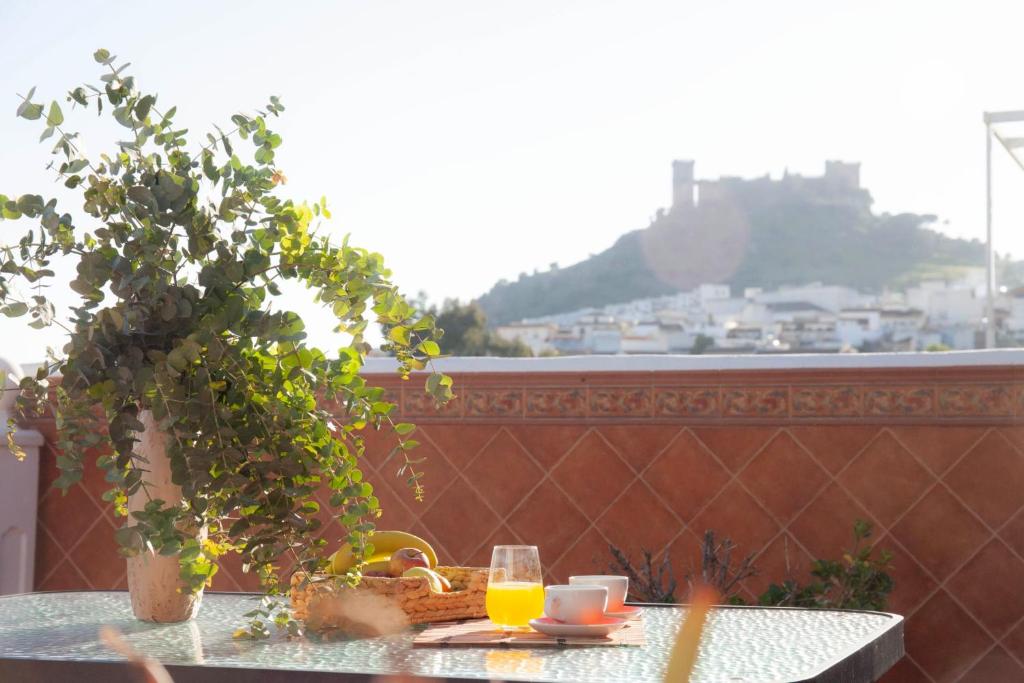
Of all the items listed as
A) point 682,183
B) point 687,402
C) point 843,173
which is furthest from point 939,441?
point 843,173

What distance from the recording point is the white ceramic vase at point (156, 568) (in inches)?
58.3

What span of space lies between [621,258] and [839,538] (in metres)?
41.1

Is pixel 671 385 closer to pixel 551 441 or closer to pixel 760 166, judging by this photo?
pixel 551 441

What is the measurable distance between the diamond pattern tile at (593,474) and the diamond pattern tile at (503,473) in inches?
2.7

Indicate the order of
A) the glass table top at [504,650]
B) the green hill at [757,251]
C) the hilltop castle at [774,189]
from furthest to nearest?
the hilltop castle at [774,189] < the green hill at [757,251] < the glass table top at [504,650]

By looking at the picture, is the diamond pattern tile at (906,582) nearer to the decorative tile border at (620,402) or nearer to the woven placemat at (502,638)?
the decorative tile border at (620,402)

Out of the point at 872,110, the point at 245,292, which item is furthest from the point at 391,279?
the point at 872,110

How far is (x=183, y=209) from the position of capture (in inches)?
55.3

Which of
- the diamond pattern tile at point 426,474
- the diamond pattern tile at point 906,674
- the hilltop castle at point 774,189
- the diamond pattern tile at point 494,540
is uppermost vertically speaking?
the hilltop castle at point 774,189

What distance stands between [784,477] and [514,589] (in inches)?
64.9

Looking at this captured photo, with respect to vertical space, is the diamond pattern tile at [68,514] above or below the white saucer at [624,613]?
below

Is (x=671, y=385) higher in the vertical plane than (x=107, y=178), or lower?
lower

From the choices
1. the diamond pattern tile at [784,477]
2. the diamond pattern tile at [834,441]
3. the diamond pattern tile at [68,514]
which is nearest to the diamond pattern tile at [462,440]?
the diamond pattern tile at [784,477]

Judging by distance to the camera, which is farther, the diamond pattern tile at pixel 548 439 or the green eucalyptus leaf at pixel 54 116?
the diamond pattern tile at pixel 548 439
